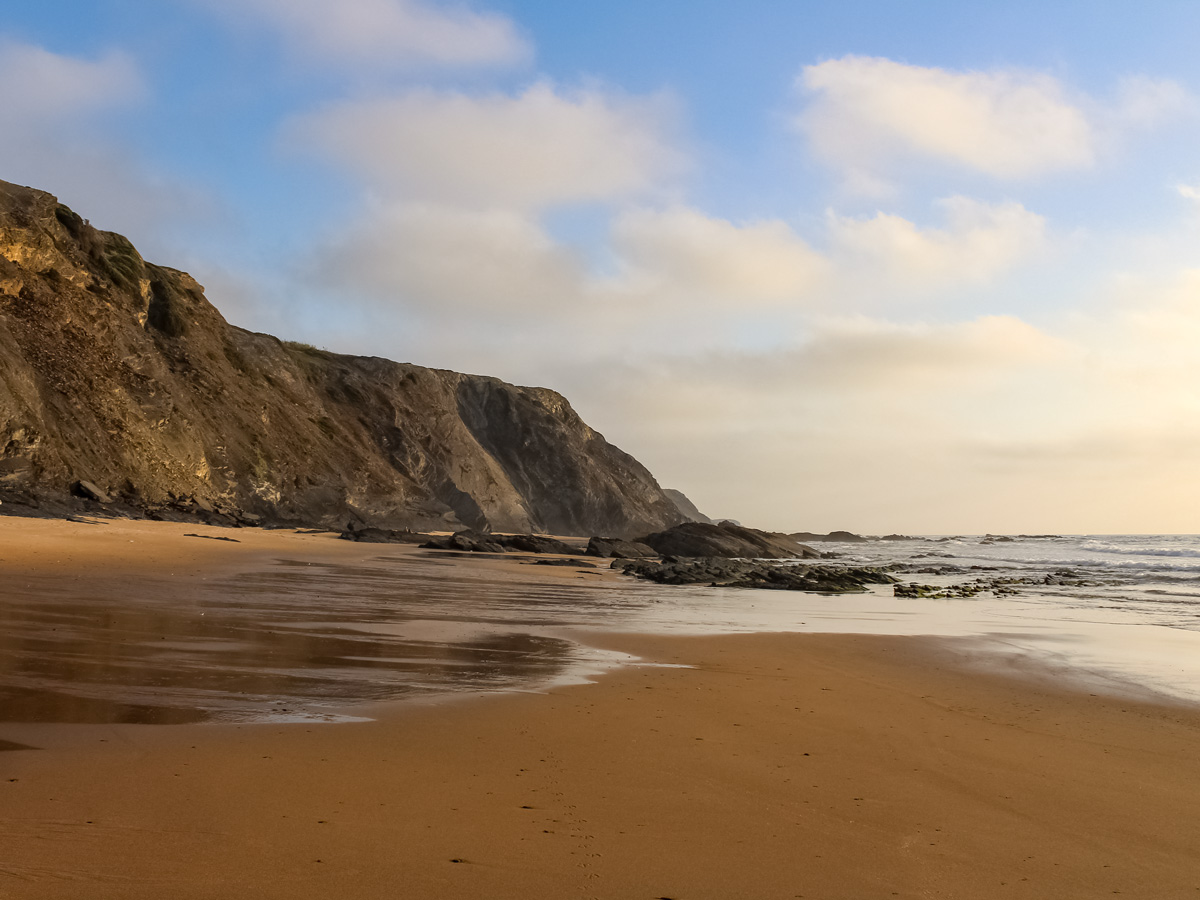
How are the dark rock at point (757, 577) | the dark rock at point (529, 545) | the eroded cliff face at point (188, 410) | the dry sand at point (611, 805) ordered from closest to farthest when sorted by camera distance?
the dry sand at point (611, 805) → the dark rock at point (757, 577) → the eroded cliff face at point (188, 410) → the dark rock at point (529, 545)

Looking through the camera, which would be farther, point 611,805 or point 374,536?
point 374,536

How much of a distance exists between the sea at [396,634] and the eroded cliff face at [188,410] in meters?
13.5

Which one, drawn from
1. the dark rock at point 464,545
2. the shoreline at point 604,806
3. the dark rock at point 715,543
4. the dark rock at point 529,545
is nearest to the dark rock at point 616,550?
the dark rock at point 529,545

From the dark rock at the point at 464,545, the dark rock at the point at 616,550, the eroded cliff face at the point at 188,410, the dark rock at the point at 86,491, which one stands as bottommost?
the dark rock at the point at 616,550

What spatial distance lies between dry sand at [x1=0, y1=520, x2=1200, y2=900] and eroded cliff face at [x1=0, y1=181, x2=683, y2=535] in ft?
75.3

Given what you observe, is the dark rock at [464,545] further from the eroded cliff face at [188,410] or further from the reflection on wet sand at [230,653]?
the reflection on wet sand at [230,653]

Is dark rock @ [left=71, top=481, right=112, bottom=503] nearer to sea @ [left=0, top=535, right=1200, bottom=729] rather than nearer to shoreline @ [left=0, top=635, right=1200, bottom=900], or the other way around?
sea @ [left=0, top=535, right=1200, bottom=729]

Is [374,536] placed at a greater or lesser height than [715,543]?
greater

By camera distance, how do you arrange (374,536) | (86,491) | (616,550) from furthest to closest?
(616,550) < (374,536) < (86,491)

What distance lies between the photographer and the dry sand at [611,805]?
3.09 metres

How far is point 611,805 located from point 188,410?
3655cm

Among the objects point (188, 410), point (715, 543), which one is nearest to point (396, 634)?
point (188, 410)

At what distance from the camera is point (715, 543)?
146ft

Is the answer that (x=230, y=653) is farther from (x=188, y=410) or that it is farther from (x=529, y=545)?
(x=188, y=410)
